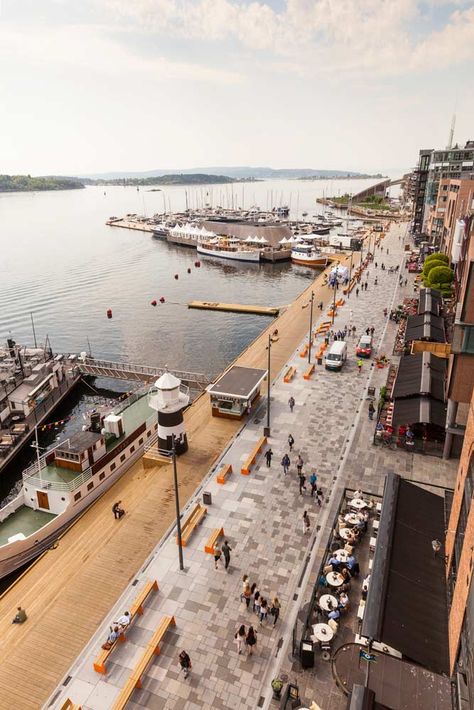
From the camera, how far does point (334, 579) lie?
20.0m

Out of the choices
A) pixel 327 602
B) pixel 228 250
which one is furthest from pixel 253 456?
pixel 228 250

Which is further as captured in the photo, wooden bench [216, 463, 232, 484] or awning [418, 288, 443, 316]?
awning [418, 288, 443, 316]

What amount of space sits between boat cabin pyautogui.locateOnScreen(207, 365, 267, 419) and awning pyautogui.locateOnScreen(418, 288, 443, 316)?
2436 cm

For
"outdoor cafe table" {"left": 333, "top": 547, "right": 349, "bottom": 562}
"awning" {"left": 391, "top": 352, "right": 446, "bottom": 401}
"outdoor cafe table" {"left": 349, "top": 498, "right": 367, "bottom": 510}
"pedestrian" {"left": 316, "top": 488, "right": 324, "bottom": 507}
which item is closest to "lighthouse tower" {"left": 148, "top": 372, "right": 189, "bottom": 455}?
"pedestrian" {"left": 316, "top": 488, "right": 324, "bottom": 507}

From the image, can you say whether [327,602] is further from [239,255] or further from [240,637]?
[239,255]

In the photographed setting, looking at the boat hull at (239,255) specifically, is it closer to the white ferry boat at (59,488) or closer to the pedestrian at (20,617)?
the white ferry boat at (59,488)

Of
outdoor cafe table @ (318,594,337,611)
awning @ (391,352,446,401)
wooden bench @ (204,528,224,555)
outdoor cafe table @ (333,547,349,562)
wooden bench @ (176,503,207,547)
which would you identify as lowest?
wooden bench @ (176,503,207,547)

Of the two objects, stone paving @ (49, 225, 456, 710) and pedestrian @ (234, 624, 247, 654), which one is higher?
pedestrian @ (234, 624, 247, 654)

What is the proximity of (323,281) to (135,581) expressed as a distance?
7462 cm

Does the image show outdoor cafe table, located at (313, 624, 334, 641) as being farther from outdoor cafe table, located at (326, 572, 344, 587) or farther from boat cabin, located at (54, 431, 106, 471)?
boat cabin, located at (54, 431, 106, 471)

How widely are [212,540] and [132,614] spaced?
523 cm

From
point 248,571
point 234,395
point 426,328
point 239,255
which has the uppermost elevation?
point 426,328

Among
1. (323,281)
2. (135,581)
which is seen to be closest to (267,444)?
(135,581)

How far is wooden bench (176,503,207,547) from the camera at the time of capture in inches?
931
